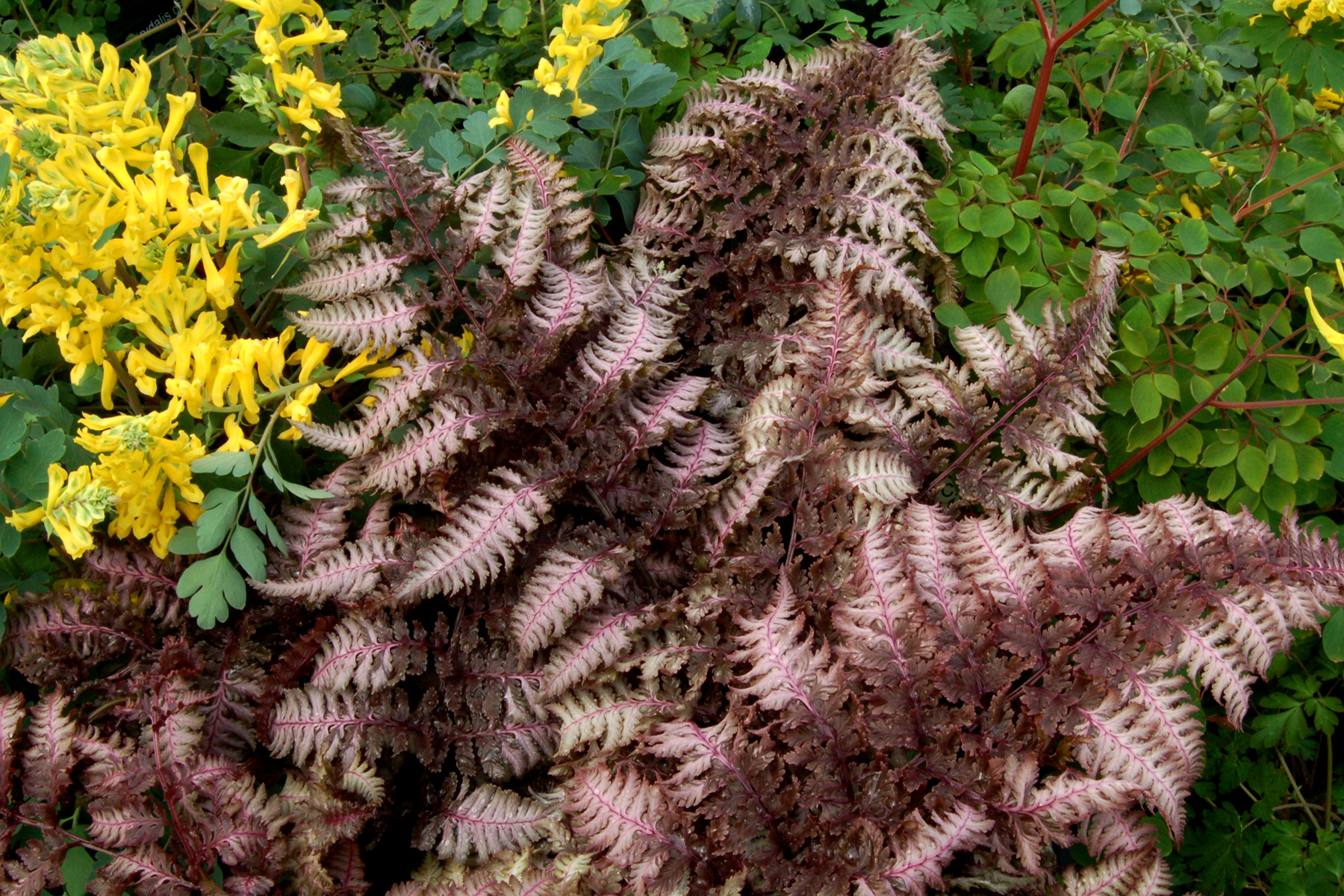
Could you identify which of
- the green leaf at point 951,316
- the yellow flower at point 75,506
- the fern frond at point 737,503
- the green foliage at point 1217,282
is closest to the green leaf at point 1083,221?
the green foliage at point 1217,282

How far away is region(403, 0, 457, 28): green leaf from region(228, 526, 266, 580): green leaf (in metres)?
1.01

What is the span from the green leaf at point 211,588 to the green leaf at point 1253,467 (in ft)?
5.14

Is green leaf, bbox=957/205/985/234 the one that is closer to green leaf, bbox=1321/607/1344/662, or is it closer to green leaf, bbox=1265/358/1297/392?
green leaf, bbox=1265/358/1297/392

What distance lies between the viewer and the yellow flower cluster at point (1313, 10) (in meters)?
1.50

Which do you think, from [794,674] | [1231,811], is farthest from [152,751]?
[1231,811]

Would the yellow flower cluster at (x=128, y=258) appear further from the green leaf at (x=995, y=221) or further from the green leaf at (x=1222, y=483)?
the green leaf at (x=1222, y=483)

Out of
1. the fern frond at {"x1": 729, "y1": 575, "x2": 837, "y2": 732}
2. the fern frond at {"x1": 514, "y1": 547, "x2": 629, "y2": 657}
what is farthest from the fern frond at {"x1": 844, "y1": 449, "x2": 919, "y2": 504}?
the fern frond at {"x1": 514, "y1": 547, "x2": 629, "y2": 657}

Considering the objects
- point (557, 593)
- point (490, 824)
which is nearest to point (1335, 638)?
point (557, 593)

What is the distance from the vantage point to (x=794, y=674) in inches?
44.9

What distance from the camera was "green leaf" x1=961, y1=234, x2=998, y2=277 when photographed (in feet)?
5.18

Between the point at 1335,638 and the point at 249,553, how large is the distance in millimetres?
1707

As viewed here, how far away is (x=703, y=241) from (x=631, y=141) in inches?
13.0

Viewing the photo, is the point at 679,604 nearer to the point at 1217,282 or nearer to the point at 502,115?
the point at 502,115

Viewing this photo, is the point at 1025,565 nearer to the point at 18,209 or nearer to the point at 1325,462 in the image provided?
the point at 1325,462
